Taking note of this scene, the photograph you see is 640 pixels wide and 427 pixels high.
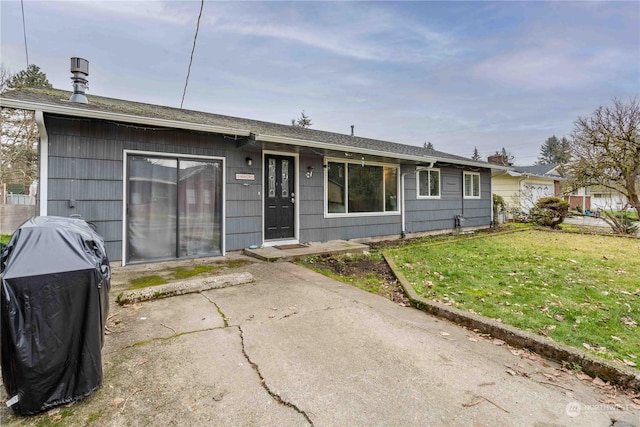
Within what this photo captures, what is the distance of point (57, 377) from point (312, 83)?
14.6 m

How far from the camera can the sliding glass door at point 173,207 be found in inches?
211

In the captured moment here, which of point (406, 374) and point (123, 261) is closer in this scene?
point (406, 374)

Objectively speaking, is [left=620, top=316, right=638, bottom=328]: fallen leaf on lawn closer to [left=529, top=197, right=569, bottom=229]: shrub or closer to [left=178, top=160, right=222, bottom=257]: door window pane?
[left=178, top=160, right=222, bottom=257]: door window pane

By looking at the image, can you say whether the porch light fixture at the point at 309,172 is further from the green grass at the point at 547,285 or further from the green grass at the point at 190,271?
the green grass at the point at 190,271

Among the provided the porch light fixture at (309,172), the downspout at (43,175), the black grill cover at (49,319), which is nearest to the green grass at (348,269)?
the porch light fixture at (309,172)

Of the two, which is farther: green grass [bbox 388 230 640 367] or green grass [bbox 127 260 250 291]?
green grass [bbox 127 260 250 291]

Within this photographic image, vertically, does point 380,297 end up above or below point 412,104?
below

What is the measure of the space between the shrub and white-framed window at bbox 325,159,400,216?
820cm

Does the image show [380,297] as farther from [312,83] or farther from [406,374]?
[312,83]

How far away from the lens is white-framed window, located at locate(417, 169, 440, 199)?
1004cm

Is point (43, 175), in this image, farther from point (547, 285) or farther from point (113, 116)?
point (547, 285)

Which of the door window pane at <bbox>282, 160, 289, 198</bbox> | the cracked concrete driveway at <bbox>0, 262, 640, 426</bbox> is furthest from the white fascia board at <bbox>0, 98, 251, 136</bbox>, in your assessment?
the cracked concrete driveway at <bbox>0, 262, 640, 426</bbox>

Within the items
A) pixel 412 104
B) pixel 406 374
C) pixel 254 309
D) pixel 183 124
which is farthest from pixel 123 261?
pixel 412 104

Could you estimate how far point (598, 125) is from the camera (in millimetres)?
11141
